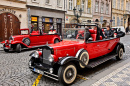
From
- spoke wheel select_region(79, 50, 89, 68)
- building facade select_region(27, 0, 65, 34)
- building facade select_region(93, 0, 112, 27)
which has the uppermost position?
building facade select_region(93, 0, 112, 27)

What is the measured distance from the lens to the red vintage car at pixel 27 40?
9.92 m

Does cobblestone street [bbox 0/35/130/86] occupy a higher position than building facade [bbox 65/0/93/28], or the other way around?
building facade [bbox 65/0/93/28]

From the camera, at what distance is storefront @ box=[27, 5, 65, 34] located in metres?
18.3

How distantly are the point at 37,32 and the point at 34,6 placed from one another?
24.4ft

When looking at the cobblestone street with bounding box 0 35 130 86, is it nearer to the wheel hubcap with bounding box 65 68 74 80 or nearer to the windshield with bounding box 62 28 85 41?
the wheel hubcap with bounding box 65 68 74 80

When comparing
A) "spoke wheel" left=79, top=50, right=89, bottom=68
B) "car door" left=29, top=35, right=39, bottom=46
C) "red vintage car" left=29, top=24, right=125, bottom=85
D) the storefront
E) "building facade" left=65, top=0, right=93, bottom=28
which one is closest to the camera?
"red vintage car" left=29, top=24, right=125, bottom=85

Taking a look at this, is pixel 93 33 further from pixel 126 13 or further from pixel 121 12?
pixel 126 13

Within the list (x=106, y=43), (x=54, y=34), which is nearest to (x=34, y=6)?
(x=54, y=34)

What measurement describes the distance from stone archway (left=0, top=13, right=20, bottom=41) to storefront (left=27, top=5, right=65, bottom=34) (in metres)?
2.04

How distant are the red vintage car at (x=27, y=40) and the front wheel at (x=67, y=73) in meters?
6.58

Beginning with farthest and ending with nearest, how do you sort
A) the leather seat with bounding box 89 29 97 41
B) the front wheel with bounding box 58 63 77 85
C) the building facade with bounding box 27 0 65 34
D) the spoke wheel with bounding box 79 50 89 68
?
the building facade with bounding box 27 0 65 34, the leather seat with bounding box 89 29 97 41, the spoke wheel with bounding box 79 50 89 68, the front wheel with bounding box 58 63 77 85

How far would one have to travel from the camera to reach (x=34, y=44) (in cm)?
1145

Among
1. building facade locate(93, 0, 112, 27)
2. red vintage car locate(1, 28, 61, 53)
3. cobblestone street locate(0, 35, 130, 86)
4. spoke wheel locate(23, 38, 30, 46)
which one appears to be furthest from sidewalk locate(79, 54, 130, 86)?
building facade locate(93, 0, 112, 27)

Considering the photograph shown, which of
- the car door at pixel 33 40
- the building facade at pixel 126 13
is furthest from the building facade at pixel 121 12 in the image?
the car door at pixel 33 40
